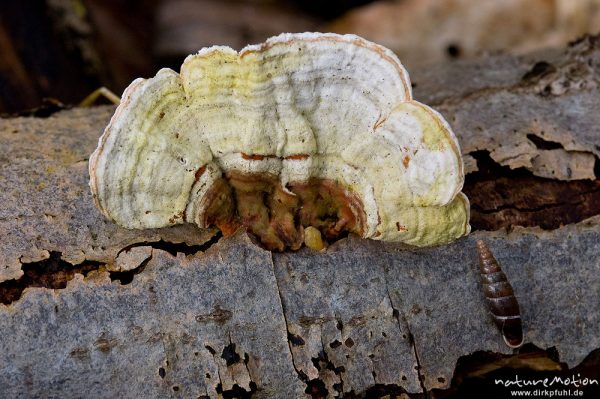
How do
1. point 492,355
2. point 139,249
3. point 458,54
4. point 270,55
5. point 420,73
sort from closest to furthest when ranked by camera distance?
point 270,55 < point 139,249 < point 492,355 < point 420,73 < point 458,54

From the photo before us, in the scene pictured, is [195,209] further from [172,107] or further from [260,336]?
[260,336]

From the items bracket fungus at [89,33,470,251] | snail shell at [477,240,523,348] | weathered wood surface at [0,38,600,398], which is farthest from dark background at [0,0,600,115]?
snail shell at [477,240,523,348]

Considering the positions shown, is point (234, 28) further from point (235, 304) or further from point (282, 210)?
point (235, 304)

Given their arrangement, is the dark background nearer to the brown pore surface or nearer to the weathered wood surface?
the weathered wood surface

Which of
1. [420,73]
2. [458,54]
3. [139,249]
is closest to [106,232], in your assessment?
[139,249]

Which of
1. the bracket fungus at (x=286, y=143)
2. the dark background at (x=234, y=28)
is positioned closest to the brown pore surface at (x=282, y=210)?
the bracket fungus at (x=286, y=143)
